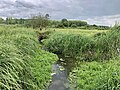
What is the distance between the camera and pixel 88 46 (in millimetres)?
14156

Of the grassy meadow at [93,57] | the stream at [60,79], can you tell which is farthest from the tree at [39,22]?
the stream at [60,79]

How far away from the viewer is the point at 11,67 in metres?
5.79

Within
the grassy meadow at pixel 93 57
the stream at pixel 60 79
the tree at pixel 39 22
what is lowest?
the stream at pixel 60 79

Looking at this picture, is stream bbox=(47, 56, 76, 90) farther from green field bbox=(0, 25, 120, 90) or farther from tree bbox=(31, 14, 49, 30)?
tree bbox=(31, 14, 49, 30)

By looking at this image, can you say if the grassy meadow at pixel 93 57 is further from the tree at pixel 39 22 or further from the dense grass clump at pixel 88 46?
the tree at pixel 39 22

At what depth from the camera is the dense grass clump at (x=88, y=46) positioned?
11.9 meters

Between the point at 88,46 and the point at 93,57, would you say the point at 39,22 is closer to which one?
the point at 88,46

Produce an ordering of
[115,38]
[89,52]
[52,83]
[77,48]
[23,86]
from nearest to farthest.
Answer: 1. [23,86]
2. [52,83]
3. [115,38]
4. [89,52]
5. [77,48]

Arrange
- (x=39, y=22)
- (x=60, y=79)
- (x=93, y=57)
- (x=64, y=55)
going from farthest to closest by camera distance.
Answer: (x=39, y=22), (x=64, y=55), (x=93, y=57), (x=60, y=79)

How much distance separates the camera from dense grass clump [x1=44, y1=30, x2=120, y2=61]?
11.9m

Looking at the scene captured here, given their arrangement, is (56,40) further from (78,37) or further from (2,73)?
(2,73)

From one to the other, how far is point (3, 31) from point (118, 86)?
8453 mm

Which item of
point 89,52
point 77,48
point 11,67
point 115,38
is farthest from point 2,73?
point 77,48

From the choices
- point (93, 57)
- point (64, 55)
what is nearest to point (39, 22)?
point (64, 55)
